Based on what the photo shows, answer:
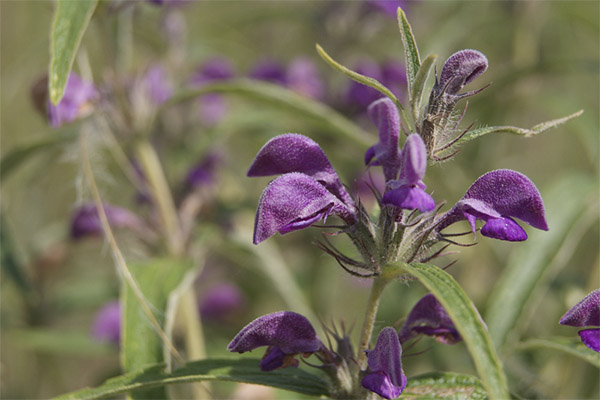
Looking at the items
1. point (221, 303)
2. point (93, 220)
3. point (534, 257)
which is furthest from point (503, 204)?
point (221, 303)

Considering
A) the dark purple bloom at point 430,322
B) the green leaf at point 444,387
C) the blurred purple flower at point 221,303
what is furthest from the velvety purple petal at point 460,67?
the blurred purple flower at point 221,303

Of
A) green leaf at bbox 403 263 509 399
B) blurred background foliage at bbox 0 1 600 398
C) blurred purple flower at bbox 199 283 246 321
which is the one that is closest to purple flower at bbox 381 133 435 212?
green leaf at bbox 403 263 509 399

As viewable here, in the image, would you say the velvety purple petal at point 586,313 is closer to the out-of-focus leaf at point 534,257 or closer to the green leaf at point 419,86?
the green leaf at point 419,86

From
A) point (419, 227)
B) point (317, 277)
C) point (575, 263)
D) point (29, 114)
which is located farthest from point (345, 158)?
point (29, 114)

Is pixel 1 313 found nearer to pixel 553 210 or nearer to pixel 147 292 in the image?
pixel 147 292

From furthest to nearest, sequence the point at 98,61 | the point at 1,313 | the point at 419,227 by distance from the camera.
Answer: the point at 98,61 < the point at 1,313 < the point at 419,227
